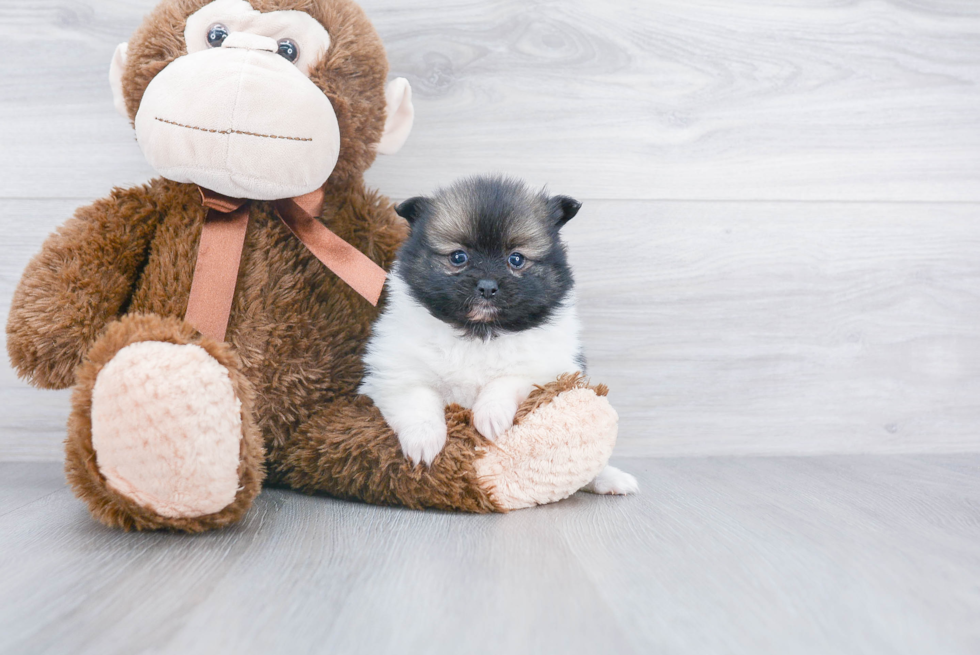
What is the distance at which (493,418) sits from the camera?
1.18 metres

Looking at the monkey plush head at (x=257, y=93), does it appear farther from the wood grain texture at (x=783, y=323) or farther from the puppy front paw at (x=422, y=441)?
the wood grain texture at (x=783, y=323)

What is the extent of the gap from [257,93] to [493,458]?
760 mm

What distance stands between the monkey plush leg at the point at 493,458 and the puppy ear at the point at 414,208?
38 centimetres

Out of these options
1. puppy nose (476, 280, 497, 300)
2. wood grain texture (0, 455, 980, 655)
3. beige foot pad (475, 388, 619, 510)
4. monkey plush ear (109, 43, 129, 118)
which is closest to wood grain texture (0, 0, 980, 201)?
monkey plush ear (109, 43, 129, 118)

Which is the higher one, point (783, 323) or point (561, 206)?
point (561, 206)

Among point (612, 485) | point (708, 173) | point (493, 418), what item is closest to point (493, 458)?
point (493, 418)

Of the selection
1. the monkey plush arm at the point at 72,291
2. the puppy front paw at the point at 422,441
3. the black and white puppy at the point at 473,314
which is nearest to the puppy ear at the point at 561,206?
the black and white puppy at the point at 473,314

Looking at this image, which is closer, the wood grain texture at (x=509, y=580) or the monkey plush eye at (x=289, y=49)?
the wood grain texture at (x=509, y=580)

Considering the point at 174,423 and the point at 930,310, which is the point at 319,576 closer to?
the point at 174,423

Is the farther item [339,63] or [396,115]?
[396,115]

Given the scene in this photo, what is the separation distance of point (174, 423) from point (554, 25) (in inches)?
51.6

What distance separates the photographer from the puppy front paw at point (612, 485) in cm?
140

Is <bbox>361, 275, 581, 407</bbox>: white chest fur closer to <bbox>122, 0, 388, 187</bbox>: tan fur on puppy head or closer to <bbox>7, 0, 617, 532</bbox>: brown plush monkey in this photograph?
<bbox>7, 0, 617, 532</bbox>: brown plush monkey

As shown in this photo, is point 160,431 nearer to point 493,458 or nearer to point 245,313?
point 245,313
